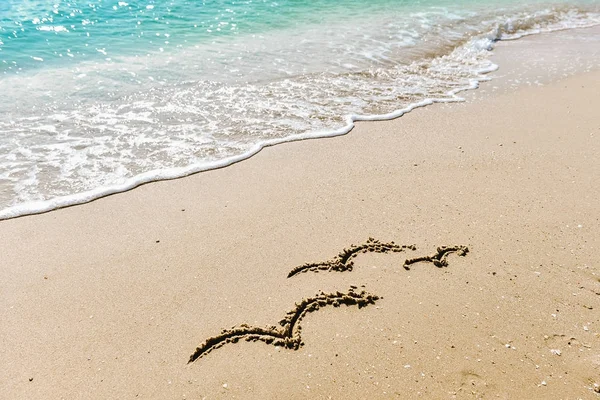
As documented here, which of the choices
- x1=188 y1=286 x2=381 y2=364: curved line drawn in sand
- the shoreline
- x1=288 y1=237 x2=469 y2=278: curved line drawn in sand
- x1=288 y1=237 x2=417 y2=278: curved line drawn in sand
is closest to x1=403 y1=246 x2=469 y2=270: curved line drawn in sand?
x1=288 y1=237 x2=469 y2=278: curved line drawn in sand

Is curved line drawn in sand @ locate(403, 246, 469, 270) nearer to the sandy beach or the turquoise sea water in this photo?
the sandy beach

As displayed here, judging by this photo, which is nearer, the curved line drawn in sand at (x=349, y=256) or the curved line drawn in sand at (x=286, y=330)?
the curved line drawn in sand at (x=286, y=330)

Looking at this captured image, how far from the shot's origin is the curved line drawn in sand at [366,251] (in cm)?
336

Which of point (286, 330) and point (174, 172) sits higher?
point (174, 172)

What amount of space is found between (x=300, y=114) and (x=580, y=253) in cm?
377

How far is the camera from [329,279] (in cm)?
327

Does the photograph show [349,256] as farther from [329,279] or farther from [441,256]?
[441,256]

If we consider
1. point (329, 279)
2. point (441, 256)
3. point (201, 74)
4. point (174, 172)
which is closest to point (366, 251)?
point (329, 279)

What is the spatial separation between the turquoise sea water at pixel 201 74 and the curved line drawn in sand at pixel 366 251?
1.97 metres

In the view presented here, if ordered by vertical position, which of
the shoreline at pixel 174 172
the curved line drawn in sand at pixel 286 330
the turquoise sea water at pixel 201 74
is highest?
the turquoise sea water at pixel 201 74

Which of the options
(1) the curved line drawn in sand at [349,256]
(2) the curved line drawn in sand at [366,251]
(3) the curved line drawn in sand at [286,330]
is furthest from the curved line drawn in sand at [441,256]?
(3) the curved line drawn in sand at [286,330]

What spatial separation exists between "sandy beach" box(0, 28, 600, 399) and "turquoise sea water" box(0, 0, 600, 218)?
692 millimetres

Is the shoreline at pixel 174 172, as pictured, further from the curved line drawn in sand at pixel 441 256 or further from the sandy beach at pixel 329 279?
the curved line drawn in sand at pixel 441 256

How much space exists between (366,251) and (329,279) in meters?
0.45
